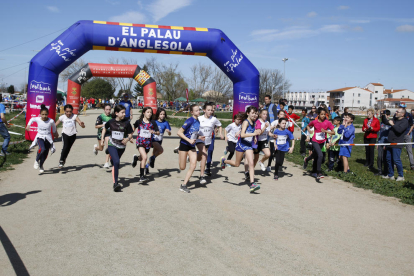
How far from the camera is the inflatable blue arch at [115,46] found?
13.8 metres

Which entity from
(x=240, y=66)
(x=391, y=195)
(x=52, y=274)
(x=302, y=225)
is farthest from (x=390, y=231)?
(x=240, y=66)

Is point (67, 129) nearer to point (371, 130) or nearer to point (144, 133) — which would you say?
point (144, 133)

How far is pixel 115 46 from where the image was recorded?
14211 millimetres

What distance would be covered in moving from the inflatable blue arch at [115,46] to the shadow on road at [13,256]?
1067cm

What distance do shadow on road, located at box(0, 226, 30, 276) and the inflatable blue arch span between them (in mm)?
10674

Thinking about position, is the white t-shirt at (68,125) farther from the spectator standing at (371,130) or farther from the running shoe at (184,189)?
the spectator standing at (371,130)

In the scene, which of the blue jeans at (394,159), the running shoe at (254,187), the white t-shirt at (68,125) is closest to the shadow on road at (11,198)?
the white t-shirt at (68,125)

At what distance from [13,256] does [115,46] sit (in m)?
11.6

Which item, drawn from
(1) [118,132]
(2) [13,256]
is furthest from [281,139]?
(2) [13,256]

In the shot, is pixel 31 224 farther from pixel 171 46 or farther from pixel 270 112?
pixel 171 46

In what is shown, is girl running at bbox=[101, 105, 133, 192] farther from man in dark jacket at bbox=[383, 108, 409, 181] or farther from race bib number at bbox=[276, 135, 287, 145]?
man in dark jacket at bbox=[383, 108, 409, 181]

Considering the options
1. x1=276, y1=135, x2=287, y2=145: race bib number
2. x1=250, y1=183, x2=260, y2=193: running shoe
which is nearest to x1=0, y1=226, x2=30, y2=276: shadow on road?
x1=250, y1=183, x2=260, y2=193: running shoe

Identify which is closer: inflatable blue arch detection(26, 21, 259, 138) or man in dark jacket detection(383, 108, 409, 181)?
man in dark jacket detection(383, 108, 409, 181)

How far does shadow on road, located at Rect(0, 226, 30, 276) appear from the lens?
3684mm
